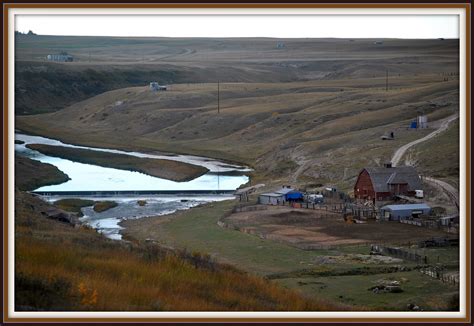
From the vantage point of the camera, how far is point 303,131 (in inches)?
3189

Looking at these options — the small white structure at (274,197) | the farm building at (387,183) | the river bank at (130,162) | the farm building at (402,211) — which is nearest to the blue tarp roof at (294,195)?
the small white structure at (274,197)

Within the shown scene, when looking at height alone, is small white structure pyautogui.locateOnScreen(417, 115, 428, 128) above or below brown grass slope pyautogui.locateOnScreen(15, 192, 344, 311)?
above

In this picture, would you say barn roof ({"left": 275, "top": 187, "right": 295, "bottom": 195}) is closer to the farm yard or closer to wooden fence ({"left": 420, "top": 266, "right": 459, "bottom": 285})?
the farm yard

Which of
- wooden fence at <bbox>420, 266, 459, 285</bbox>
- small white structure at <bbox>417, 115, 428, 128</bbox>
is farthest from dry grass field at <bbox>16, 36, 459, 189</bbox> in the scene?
wooden fence at <bbox>420, 266, 459, 285</bbox>

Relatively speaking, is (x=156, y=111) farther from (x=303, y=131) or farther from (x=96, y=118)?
(x=303, y=131)

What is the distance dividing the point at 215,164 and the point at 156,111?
32.4 m

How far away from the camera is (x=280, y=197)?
48.4 m

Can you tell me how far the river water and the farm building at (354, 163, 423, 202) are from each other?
883 centimetres

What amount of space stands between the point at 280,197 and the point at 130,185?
1425cm

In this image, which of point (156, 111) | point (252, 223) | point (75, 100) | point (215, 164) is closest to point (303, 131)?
point (215, 164)

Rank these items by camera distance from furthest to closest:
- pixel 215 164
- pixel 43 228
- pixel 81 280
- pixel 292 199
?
1. pixel 215 164
2. pixel 292 199
3. pixel 43 228
4. pixel 81 280

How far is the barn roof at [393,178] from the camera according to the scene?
48125 millimetres

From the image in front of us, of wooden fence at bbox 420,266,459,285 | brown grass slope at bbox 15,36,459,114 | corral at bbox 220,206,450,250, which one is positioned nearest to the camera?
wooden fence at bbox 420,266,459,285

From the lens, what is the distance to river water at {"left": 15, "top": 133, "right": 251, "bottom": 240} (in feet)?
154
